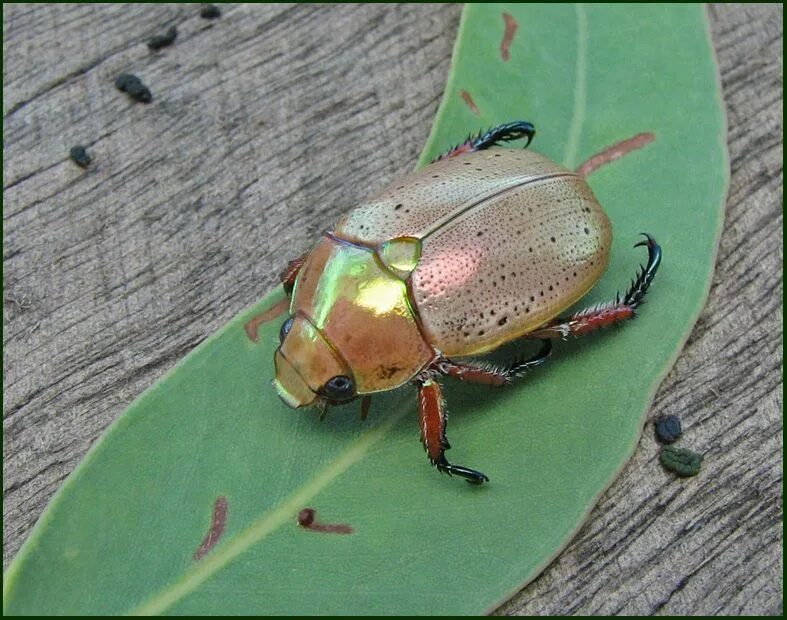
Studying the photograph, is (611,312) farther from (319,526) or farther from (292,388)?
(319,526)

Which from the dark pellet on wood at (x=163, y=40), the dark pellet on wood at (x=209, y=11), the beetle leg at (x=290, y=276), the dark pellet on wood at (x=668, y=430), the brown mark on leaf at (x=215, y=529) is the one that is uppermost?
the dark pellet on wood at (x=209, y=11)

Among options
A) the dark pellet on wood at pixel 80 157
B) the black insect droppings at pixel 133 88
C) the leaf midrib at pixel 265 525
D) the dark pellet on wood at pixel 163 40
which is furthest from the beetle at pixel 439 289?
the dark pellet on wood at pixel 163 40

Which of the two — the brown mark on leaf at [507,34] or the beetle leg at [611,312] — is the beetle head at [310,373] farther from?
the brown mark on leaf at [507,34]

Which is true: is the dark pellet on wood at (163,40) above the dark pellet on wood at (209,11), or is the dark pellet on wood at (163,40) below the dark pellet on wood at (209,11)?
below

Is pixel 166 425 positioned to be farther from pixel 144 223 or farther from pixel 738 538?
pixel 738 538

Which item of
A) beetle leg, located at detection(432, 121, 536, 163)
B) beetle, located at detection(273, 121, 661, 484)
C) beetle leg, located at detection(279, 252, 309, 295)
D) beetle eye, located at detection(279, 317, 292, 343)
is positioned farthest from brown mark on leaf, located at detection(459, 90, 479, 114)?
beetle eye, located at detection(279, 317, 292, 343)

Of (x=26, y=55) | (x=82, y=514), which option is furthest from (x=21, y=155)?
(x=82, y=514)

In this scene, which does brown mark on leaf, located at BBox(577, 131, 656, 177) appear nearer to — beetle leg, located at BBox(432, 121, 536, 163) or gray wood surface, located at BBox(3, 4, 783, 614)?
beetle leg, located at BBox(432, 121, 536, 163)
